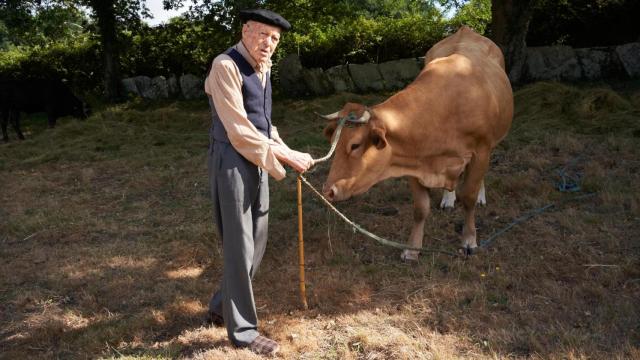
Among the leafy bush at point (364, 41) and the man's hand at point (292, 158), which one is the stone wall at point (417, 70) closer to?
the leafy bush at point (364, 41)

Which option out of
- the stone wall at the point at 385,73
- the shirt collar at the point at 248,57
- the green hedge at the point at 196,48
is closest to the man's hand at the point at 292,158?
the shirt collar at the point at 248,57

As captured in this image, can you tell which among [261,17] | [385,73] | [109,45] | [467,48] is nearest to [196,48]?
[109,45]

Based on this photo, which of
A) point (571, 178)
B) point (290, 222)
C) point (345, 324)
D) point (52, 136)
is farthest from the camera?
point (52, 136)

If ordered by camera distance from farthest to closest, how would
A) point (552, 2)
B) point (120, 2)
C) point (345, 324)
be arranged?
point (120, 2)
point (552, 2)
point (345, 324)

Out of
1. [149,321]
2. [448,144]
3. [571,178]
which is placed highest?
[448,144]

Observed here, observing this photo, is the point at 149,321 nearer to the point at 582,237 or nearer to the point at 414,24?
the point at 582,237

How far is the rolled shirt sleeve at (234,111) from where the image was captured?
2.94 m

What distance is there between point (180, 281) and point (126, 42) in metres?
11.9

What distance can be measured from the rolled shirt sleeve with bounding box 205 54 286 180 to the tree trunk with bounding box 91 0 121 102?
12.1m

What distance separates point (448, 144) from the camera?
14.3 feet

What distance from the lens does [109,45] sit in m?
14.0

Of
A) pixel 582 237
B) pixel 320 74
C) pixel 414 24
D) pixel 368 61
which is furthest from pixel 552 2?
pixel 582 237

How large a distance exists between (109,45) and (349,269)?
38.8ft

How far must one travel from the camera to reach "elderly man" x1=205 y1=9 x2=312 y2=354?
2.96 metres
